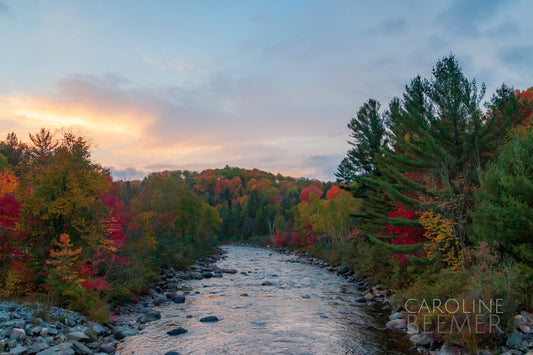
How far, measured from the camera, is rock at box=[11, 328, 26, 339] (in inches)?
455

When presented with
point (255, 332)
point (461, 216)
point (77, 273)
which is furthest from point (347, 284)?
point (77, 273)

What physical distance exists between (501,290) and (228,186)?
144 metres

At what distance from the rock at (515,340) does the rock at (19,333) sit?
55.7 ft

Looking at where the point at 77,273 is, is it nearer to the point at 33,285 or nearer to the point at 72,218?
the point at 33,285

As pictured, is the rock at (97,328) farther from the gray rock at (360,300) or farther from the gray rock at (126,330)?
the gray rock at (360,300)

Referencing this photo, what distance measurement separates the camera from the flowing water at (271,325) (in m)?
13.5

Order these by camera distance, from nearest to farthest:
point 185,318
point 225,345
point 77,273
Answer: point 225,345 < point 77,273 < point 185,318

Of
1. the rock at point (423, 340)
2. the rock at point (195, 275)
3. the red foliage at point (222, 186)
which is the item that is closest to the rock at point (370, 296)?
the rock at point (423, 340)

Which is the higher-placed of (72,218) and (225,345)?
(72,218)

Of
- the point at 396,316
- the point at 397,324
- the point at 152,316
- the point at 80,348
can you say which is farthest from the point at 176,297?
the point at 397,324

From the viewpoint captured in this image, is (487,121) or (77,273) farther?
(487,121)

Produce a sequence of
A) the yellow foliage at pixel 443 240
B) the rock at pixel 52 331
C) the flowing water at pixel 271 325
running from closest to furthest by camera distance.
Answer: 1. the rock at pixel 52 331
2. the flowing water at pixel 271 325
3. the yellow foliage at pixel 443 240

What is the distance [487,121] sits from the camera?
62.5 ft

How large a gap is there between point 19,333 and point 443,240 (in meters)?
20.8
